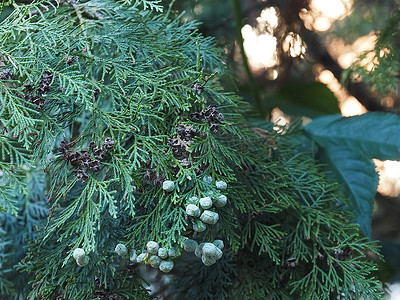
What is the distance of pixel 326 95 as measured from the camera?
108 cm

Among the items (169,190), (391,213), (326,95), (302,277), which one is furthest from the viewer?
(391,213)

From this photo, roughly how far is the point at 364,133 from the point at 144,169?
1.33 feet

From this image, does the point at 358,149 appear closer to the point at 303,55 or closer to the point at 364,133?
the point at 364,133

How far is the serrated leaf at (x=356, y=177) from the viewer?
59 cm

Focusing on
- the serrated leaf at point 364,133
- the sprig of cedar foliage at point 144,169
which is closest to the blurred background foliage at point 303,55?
the serrated leaf at point 364,133

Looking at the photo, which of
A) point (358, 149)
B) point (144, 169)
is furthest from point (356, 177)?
point (144, 169)

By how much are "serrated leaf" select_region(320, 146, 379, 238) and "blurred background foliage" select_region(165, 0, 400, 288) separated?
5.3 inches

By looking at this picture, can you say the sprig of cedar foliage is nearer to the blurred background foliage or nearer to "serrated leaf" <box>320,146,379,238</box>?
"serrated leaf" <box>320,146,379,238</box>

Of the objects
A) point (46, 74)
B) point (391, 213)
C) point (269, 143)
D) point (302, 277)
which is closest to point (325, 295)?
point (302, 277)

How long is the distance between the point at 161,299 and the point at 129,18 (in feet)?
1.00

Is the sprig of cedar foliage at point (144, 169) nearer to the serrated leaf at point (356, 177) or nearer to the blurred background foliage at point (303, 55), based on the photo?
the serrated leaf at point (356, 177)

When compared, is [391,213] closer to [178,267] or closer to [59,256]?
[178,267]

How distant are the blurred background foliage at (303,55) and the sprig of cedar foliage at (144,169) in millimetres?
Result: 300

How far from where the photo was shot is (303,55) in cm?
95
